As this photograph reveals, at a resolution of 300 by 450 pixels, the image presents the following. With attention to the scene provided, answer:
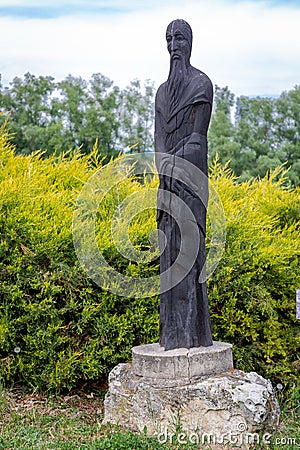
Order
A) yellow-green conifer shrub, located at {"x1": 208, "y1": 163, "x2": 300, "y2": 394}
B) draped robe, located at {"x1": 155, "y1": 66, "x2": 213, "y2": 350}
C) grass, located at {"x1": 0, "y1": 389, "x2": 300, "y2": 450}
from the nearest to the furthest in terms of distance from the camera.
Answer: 1. grass, located at {"x1": 0, "y1": 389, "x2": 300, "y2": 450}
2. draped robe, located at {"x1": 155, "y1": 66, "x2": 213, "y2": 350}
3. yellow-green conifer shrub, located at {"x1": 208, "y1": 163, "x2": 300, "y2": 394}

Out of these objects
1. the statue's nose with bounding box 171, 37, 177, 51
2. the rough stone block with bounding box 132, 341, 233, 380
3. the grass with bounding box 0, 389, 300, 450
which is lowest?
the grass with bounding box 0, 389, 300, 450

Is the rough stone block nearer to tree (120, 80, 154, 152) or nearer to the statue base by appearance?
the statue base

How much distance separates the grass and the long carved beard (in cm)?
281

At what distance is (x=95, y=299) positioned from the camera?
257 inches

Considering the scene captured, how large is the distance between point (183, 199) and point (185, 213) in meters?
0.12

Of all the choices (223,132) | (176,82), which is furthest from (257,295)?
(223,132)

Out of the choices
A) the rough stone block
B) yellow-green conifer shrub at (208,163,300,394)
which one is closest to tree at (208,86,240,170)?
yellow-green conifer shrub at (208,163,300,394)

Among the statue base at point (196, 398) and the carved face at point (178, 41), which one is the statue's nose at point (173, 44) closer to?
the carved face at point (178, 41)

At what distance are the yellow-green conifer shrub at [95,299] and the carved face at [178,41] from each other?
2081 millimetres

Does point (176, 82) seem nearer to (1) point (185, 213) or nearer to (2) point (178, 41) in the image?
(2) point (178, 41)

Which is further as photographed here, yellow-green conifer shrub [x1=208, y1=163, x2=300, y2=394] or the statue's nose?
yellow-green conifer shrub [x1=208, y1=163, x2=300, y2=394]

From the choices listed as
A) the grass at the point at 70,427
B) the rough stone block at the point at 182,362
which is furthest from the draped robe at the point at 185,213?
the grass at the point at 70,427

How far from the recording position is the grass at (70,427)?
4879 mm

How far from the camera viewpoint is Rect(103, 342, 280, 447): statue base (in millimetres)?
4902
